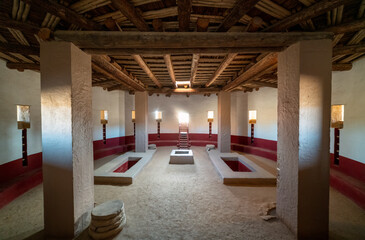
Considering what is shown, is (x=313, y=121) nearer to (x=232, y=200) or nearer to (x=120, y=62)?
(x=232, y=200)

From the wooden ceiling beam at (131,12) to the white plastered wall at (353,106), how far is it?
6.55 m

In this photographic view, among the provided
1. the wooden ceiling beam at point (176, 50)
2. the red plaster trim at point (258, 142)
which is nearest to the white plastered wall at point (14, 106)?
the wooden ceiling beam at point (176, 50)

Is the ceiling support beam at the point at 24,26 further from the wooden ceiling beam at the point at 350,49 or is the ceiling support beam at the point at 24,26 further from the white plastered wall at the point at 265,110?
the white plastered wall at the point at 265,110

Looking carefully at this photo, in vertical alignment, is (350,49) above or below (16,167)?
above

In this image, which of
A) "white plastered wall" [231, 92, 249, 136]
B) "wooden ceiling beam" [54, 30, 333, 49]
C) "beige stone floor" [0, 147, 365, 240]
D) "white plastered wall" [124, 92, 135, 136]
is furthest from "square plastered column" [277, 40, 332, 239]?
"white plastered wall" [124, 92, 135, 136]

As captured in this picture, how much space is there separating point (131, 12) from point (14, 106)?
5.62 meters

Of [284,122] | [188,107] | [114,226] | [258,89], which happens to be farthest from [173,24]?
[188,107]

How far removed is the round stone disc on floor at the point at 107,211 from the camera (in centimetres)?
274

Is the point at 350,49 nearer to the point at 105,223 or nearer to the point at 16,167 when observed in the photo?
the point at 105,223

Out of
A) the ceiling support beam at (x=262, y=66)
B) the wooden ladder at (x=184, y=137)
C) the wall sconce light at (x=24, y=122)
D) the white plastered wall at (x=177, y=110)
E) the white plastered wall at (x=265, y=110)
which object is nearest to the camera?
the ceiling support beam at (x=262, y=66)

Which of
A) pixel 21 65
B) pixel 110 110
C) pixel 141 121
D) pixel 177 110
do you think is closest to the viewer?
pixel 21 65

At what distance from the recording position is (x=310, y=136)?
2.67 m

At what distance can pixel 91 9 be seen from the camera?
96.3 inches

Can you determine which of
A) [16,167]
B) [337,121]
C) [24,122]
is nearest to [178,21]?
[337,121]
